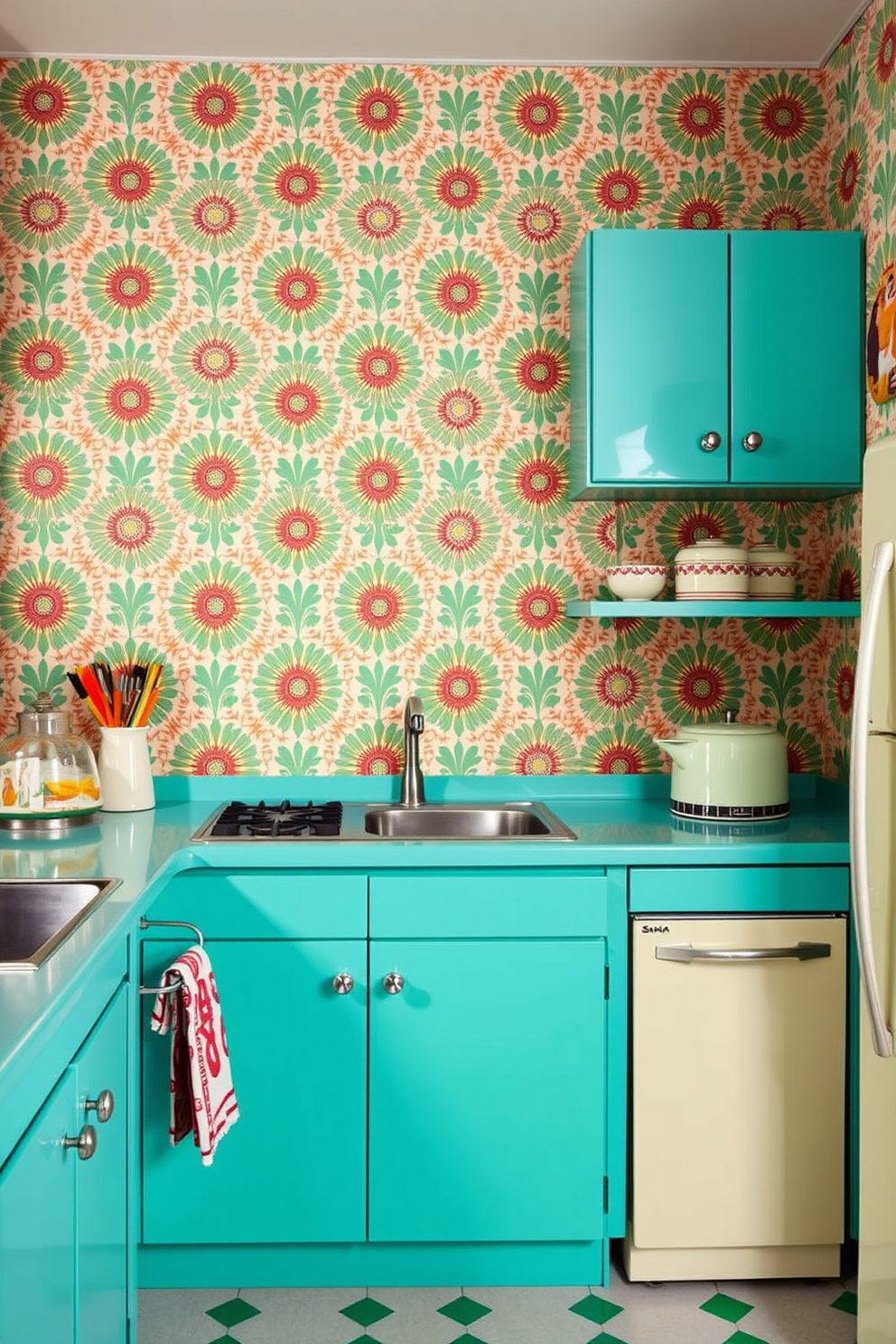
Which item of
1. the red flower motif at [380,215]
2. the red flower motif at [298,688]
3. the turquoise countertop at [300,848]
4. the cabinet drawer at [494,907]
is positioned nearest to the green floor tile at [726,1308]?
the cabinet drawer at [494,907]

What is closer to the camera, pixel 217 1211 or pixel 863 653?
pixel 863 653

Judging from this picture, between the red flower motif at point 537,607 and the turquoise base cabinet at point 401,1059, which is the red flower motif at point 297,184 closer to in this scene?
the red flower motif at point 537,607

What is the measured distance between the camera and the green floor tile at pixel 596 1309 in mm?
2350

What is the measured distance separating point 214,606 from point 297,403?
544mm

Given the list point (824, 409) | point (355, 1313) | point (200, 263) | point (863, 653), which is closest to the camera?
point (863, 653)

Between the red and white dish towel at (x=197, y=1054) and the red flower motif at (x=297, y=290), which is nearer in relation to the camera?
the red and white dish towel at (x=197, y=1054)

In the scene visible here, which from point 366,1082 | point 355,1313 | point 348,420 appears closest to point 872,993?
point 366,1082

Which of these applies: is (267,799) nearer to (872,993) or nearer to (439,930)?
(439,930)

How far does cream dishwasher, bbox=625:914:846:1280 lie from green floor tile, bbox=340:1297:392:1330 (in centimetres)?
53

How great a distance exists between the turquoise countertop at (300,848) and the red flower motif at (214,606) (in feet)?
1.27

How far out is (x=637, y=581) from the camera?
279 centimetres

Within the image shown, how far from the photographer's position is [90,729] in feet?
9.74

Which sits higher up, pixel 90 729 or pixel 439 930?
pixel 90 729

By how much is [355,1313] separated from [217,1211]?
0.34 m
